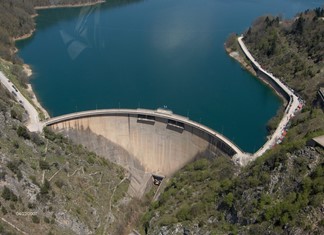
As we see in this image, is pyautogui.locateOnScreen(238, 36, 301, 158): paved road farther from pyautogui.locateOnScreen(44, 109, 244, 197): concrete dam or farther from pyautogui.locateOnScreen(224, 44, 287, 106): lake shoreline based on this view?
pyautogui.locateOnScreen(44, 109, 244, 197): concrete dam

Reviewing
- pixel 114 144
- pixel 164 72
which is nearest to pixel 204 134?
pixel 114 144

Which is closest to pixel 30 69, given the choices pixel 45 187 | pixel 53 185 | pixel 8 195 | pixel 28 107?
pixel 28 107

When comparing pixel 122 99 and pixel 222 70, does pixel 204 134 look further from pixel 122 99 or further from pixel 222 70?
pixel 222 70

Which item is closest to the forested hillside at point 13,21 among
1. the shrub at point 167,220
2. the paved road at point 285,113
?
the paved road at point 285,113

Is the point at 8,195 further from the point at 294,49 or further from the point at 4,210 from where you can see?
the point at 294,49

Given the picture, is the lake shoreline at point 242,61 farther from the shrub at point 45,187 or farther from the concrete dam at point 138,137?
the shrub at point 45,187

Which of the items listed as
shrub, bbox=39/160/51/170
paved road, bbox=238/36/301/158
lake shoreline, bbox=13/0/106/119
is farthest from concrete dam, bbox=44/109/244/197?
shrub, bbox=39/160/51/170
